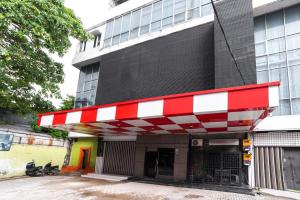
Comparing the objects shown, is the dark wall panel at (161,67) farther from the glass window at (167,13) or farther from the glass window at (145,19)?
the glass window at (145,19)

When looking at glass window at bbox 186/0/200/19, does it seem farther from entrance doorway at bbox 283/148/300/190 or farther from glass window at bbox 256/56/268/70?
entrance doorway at bbox 283/148/300/190

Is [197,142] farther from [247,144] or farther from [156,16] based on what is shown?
[156,16]

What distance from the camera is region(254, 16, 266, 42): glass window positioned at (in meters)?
10.5

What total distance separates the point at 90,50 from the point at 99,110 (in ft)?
32.0

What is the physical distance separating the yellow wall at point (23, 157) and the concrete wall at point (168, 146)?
7.51 meters

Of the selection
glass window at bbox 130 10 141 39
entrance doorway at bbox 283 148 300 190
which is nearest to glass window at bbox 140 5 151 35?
glass window at bbox 130 10 141 39

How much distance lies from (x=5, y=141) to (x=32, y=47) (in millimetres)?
6746

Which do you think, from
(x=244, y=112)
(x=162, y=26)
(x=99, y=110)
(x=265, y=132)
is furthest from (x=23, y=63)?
(x=265, y=132)

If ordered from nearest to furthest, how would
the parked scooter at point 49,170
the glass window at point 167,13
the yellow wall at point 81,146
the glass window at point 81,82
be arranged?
1. the glass window at point 167,13
2. the parked scooter at point 49,170
3. the yellow wall at point 81,146
4. the glass window at point 81,82

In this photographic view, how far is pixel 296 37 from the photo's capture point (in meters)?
9.56

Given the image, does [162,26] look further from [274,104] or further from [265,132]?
[274,104]

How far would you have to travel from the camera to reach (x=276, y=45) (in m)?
10.0

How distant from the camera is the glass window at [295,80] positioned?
9070mm

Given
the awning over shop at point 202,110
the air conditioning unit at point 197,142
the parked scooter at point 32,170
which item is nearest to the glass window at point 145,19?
the awning over shop at point 202,110
